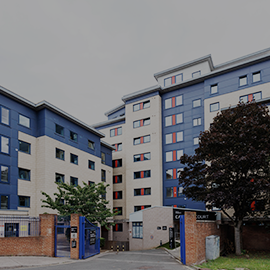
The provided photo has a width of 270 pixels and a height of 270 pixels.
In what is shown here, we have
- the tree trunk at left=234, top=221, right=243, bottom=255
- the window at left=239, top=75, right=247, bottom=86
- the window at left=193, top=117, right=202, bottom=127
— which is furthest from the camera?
the window at left=193, top=117, right=202, bottom=127

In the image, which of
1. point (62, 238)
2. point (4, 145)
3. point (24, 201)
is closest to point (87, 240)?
point (62, 238)

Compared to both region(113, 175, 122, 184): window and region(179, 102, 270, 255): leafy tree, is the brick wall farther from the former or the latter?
region(113, 175, 122, 184): window

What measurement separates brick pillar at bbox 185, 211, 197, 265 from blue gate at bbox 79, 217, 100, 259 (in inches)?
253

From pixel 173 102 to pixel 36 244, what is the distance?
94.9 ft

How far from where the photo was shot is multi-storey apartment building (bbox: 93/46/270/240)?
125 ft

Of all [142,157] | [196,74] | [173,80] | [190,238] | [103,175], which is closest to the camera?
[190,238]

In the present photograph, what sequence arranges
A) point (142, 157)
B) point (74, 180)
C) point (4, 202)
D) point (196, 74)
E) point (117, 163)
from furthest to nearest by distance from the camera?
point (117, 163) → point (142, 157) → point (196, 74) → point (74, 180) → point (4, 202)

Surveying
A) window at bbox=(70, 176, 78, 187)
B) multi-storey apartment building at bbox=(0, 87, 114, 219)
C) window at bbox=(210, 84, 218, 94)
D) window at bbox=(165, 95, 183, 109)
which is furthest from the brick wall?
window at bbox=(165, 95, 183, 109)

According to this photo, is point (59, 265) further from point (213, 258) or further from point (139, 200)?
point (139, 200)

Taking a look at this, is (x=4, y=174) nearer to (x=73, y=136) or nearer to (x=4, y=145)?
(x=4, y=145)

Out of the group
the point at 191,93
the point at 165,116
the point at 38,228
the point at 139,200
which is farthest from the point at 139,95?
the point at 38,228

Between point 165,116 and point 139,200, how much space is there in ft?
41.4

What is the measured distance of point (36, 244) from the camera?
1900 centimetres

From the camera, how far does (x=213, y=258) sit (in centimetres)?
1922
